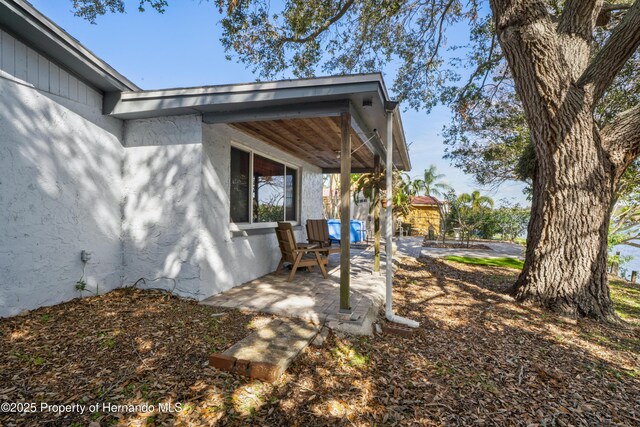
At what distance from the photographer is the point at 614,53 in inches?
167

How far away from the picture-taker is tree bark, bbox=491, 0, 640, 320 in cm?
434

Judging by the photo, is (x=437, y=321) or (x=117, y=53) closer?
(x=437, y=321)

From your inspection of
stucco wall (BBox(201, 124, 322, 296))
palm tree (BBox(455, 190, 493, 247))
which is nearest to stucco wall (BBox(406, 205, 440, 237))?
palm tree (BBox(455, 190, 493, 247))

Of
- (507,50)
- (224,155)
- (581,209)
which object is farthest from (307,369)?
(507,50)

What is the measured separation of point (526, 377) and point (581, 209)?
291 cm

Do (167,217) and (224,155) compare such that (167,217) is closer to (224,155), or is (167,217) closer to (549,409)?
(224,155)

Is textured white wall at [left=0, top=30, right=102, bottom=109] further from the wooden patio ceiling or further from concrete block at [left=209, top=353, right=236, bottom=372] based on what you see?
concrete block at [left=209, top=353, right=236, bottom=372]

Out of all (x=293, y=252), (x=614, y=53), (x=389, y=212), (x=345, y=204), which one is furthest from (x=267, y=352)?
(x=614, y=53)

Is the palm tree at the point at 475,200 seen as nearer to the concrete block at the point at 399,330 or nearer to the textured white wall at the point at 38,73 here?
the concrete block at the point at 399,330

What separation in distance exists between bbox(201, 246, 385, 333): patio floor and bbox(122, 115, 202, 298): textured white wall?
694 mm

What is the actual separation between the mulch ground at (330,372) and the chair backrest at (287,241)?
5.91 feet

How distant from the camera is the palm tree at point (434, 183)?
1661 cm

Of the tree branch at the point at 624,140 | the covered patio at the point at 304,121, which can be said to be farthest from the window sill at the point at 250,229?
the tree branch at the point at 624,140

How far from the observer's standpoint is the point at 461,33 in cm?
863
